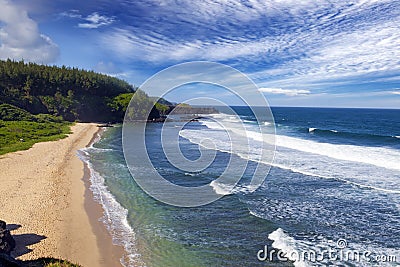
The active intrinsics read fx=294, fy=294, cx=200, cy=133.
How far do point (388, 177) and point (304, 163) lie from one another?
5.74 metres

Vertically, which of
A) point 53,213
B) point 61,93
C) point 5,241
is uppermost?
point 61,93

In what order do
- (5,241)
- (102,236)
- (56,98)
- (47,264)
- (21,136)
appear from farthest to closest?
1. (56,98)
2. (21,136)
3. (102,236)
4. (5,241)
5. (47,264)

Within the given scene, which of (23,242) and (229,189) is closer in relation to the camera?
(23,242)

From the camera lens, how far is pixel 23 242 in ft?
31.3

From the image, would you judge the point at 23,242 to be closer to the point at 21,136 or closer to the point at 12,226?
the point at 12,226

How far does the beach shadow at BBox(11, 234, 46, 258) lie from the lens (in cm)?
888

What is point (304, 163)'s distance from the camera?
74.5 ft

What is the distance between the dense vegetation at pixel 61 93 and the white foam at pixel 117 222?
142 ft

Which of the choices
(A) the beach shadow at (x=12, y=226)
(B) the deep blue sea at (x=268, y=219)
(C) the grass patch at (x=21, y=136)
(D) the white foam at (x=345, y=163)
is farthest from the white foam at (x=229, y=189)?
(C) the grass patch at (x=21, y=136)

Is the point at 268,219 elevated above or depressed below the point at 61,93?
below

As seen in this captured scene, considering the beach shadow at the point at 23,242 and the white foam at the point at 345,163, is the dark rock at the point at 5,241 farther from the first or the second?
the white foam at the point at 345,163

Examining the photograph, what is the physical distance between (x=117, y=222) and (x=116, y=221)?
115 millimetres

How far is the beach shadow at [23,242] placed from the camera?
29.1ft

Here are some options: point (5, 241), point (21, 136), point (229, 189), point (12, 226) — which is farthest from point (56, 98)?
point (5, 241)
